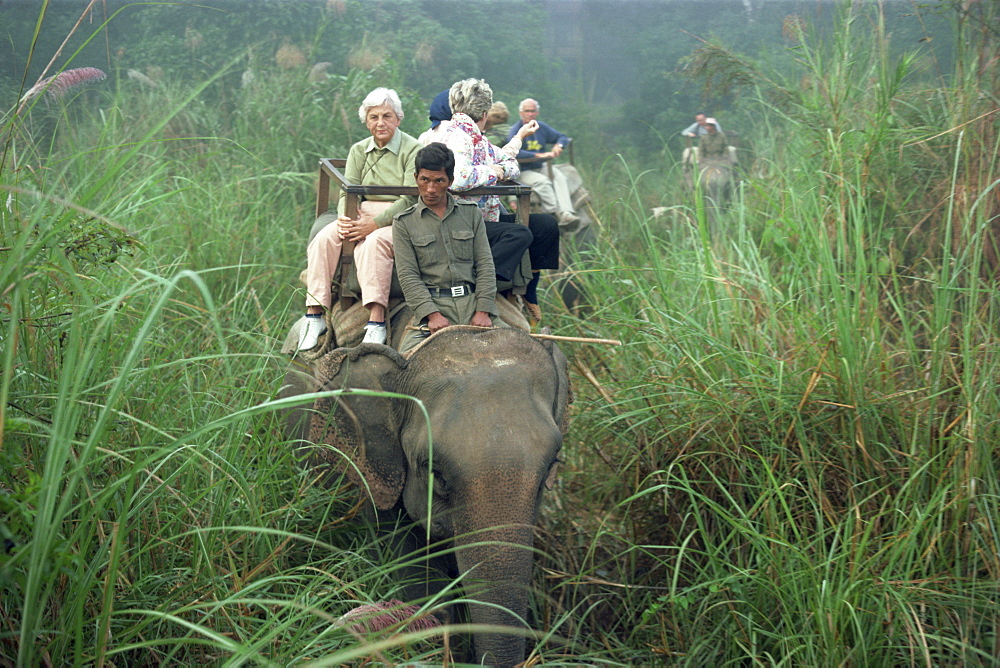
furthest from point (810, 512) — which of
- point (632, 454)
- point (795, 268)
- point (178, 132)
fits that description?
point (178, 132)

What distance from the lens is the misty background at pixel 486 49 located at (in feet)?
28.6

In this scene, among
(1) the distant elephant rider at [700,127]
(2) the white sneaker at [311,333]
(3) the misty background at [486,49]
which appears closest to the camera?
(2) the white sneaker at [311,333]

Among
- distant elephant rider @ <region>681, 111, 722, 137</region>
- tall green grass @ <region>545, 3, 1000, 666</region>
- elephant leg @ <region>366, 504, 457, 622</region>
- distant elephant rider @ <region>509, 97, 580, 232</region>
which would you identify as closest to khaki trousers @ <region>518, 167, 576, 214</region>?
distant elephant rider @ <region>509, 97, 580, 232</region>

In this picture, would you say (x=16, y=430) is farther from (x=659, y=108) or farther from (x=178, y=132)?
(x=659, y=108)

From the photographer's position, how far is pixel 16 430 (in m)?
1.61

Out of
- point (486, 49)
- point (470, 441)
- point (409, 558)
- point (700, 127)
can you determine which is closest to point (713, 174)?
point (700, 127)

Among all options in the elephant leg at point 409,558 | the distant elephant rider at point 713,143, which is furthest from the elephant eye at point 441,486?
the distant elephant rider at point 713,143

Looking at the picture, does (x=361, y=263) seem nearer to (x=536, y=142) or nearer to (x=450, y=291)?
(x=450, y=291)

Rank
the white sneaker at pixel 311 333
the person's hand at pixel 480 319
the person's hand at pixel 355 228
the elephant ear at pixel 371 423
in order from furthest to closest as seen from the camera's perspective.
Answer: the white sneaker at pixel 311 333, the person's hand at pixel 355 228, the person's hand at pixel 480 319, the elephant ear at pixel 371 423

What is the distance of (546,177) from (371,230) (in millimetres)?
4196

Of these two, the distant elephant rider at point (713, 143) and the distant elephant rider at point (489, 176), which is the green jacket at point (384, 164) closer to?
the distant elephant rider at point (489, 176)

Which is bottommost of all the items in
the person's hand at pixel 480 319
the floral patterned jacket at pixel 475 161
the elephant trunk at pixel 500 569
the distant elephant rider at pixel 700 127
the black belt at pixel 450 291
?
the distant elephant rider at pixel 700 127

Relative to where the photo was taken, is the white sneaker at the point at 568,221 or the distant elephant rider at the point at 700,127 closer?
the white sneaker at the point at 568,221

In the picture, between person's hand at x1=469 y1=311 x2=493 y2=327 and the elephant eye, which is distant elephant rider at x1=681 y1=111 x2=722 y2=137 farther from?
the elephant eye
